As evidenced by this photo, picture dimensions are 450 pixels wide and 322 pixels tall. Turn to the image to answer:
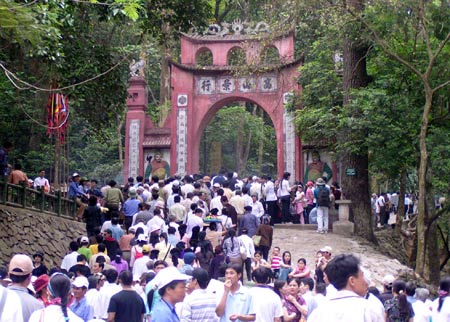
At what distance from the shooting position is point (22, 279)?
20.6ft

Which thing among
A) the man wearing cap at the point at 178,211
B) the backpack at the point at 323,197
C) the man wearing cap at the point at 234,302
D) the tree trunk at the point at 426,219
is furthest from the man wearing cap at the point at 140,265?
the backpack at the point at 323,197

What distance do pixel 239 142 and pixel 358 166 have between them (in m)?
16.1

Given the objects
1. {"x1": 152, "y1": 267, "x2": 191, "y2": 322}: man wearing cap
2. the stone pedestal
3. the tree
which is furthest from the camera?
the stone pedestal

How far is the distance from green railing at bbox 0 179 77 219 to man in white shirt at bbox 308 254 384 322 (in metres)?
13.4

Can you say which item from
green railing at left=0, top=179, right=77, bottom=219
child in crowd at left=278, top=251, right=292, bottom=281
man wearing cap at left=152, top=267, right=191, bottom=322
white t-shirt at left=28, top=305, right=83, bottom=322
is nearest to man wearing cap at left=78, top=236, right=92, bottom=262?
child in crowd at left=278, top=251, right=292, bottom=281

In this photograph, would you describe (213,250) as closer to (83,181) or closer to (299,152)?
(83,181)

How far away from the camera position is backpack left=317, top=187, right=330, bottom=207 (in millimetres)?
19375

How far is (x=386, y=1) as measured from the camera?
16.8 metres

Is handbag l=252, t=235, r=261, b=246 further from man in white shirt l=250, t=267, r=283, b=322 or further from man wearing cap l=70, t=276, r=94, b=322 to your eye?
man in white shirt l=250, t=267, r=283, b=322

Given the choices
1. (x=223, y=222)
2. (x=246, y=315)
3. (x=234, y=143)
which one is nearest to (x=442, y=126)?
(x=223, y=222)

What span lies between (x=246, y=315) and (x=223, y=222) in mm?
8795

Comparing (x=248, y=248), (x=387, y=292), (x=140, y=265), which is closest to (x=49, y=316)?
(x=387, y=292)

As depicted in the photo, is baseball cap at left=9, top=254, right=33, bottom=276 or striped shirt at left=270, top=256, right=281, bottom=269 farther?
striped shirt at left=270, top=256, right=281, bottom=269

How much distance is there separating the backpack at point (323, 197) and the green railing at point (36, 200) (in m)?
6.32
